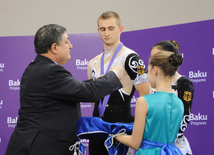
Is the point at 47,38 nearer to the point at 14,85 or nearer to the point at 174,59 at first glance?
the point at 174,59

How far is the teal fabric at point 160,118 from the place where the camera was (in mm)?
1641

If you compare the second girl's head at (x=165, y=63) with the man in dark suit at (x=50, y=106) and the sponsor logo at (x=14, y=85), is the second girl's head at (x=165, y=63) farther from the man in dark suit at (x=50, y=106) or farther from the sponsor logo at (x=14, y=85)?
the sponsor logo at (x=14, y=85)

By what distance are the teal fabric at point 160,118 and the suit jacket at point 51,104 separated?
1.09 ft

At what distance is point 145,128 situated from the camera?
5.47 ft

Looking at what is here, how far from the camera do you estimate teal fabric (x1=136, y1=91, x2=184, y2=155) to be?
1641 millimetres

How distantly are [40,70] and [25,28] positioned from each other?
450 cm

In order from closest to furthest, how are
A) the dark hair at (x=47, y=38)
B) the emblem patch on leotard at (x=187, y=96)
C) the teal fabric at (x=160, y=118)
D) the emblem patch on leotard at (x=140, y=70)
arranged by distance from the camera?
the teal fabric at (x=160, y=118) → the dark hair at (x=47, y=38) → the emblem patch on leotard at (x=187, y=96) → the emblem patch on leotard at (x=140, y=70)

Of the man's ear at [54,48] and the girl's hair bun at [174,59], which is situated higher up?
the man's ear at [54,48]

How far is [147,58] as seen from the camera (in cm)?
440

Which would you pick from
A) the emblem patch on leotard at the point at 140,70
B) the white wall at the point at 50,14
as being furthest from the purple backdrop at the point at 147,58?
the emblem patch on leotard at the point at 140,70

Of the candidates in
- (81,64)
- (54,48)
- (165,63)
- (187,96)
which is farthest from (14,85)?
(165,63)

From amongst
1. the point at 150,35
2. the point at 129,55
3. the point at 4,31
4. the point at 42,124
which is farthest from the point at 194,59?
the point at 4,31

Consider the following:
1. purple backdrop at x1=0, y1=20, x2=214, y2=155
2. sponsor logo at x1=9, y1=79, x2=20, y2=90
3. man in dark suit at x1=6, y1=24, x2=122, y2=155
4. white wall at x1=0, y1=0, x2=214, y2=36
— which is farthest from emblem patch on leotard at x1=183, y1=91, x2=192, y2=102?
white wall at x1=0, y1=0, x2=214, y2=36

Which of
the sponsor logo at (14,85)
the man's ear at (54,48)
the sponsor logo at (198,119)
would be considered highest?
the man's ear at (54,48)
